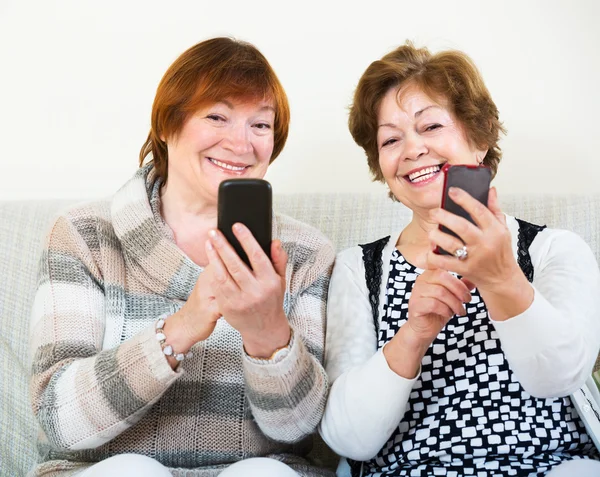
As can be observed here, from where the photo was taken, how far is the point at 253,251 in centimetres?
111

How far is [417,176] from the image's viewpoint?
1479 mm

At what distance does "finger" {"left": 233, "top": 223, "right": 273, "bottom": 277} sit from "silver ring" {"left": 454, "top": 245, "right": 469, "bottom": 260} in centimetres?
26

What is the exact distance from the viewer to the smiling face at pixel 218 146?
4.78 ft

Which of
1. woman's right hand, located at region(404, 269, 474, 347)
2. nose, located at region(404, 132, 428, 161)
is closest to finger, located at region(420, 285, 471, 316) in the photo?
woman's right hand, located at region(404, 269, 474, 347)

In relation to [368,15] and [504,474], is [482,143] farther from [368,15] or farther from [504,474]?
[368,15]

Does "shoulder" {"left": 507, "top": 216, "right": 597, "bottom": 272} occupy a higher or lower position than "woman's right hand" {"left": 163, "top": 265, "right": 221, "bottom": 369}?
higher

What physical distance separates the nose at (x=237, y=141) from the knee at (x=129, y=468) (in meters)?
0.57

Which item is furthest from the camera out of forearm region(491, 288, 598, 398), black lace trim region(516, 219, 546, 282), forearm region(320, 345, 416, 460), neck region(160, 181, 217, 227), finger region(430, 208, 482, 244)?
neck region(160, 181, 217, 227)

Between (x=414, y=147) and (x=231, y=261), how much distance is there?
0.51 meters

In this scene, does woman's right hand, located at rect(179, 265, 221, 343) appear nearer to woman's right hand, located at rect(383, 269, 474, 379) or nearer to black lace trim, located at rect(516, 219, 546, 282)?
woman's right hand, located at rect(383, 269, 474, 379)

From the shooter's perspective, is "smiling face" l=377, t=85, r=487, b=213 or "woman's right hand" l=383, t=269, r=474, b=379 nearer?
"woman's right hand" l=383, t=269, r=474, b=379

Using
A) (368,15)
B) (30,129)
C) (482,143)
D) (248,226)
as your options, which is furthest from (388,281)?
(30,129)

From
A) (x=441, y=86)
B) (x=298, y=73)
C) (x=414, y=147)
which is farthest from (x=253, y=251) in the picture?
(x=298, y=73)

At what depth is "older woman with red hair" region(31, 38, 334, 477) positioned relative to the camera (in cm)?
122
